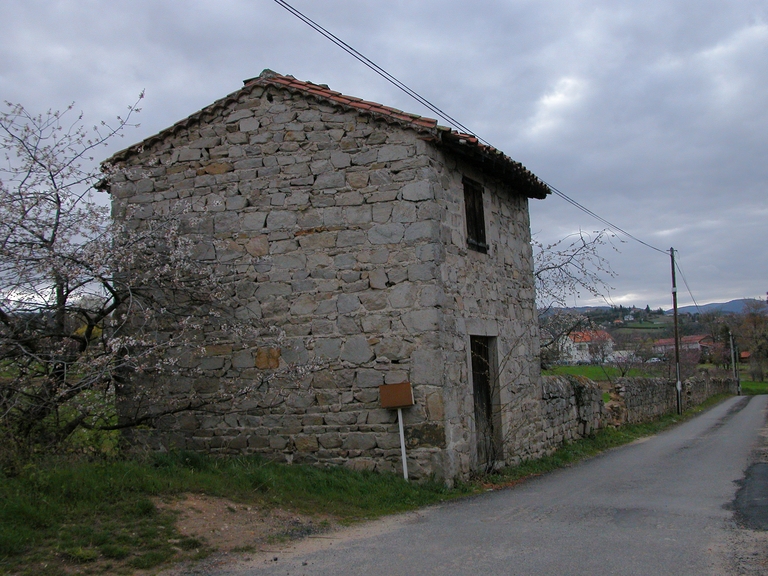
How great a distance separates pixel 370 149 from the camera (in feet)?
30.6

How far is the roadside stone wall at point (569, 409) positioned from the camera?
12.8 m

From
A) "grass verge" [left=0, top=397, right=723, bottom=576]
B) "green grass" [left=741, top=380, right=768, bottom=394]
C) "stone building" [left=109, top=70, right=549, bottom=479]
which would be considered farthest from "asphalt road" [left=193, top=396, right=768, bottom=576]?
"green grass" [left=741, top=380, right=768, bottom=394]

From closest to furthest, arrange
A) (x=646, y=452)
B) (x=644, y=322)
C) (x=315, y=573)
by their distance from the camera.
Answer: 1. (x=315, y=573)
2. (x=646, y=452)
3. (x=644, y=322)

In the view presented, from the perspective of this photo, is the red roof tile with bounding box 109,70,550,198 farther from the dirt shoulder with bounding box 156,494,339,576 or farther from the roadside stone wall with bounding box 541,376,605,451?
the dirt shoulder with bounding box 156,494,339,576

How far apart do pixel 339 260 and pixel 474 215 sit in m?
2.48

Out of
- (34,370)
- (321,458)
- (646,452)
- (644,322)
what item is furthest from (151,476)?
Answer: (644,322)

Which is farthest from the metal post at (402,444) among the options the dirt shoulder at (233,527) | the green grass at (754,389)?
the green grass at (754,389)

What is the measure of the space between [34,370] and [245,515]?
117 inches

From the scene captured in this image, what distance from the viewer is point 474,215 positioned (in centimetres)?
1063

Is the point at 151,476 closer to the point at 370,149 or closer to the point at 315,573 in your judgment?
the point at 315,573

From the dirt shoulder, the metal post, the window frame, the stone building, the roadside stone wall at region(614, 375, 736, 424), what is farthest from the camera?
the roadside stone wall at region(614, 375, 736, 424)

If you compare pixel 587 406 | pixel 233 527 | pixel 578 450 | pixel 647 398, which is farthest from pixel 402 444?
pixel 647 398

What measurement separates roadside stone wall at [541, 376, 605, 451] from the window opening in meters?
3.49

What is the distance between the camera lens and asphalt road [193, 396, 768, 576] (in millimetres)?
5277
